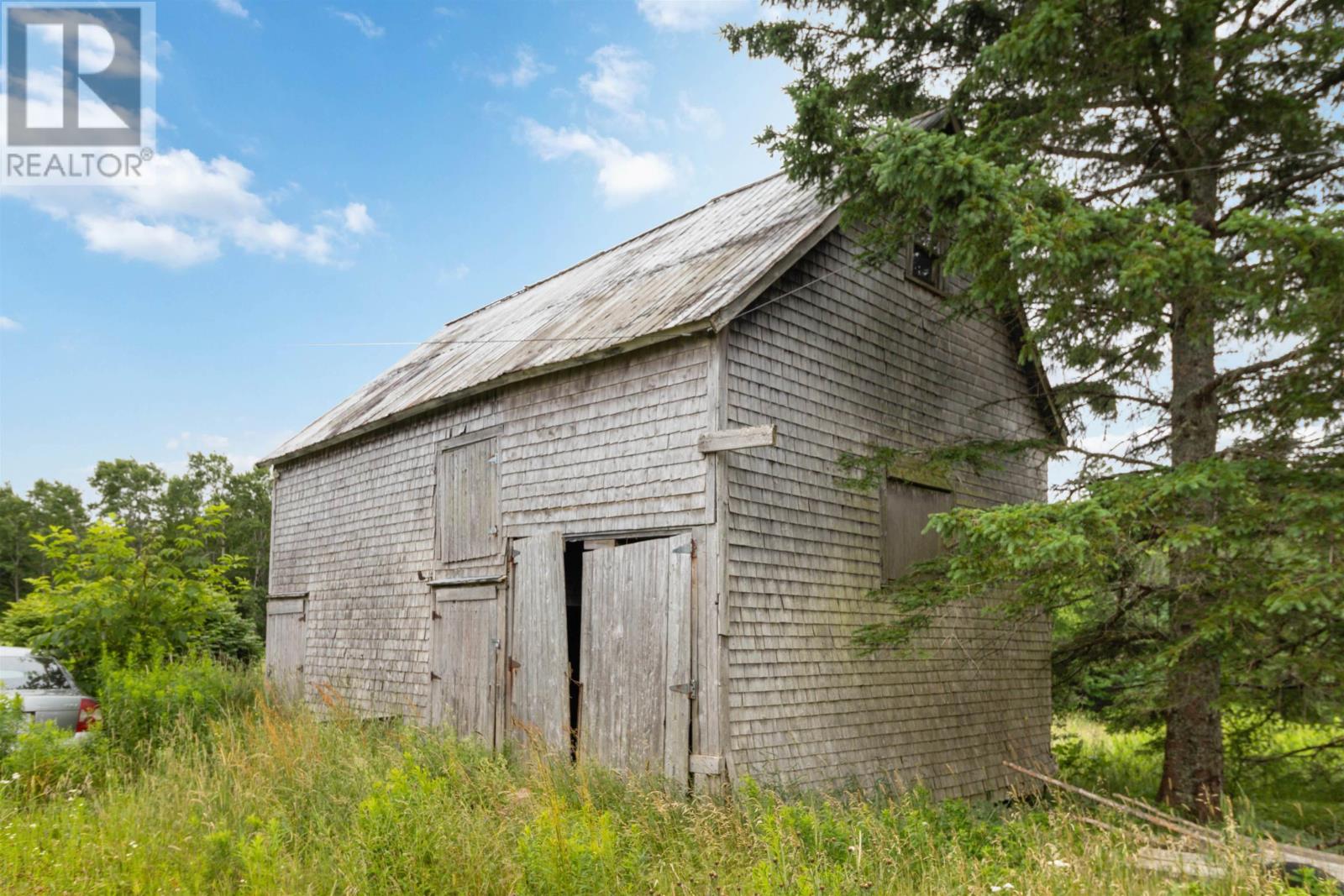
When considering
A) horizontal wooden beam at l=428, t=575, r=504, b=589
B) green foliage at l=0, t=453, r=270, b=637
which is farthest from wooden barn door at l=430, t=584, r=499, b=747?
green foliage at l=0, t=453, r=270, b=637

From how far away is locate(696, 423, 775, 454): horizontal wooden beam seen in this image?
7520 mm

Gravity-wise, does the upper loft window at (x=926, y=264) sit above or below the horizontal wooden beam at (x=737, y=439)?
above

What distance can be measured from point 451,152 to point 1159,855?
1836 centimetres

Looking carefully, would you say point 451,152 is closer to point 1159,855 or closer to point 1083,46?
point 1083,46

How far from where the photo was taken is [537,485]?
389 inches

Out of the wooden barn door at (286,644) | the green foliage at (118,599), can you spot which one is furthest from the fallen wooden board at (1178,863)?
the wooden barn door at (286,644)

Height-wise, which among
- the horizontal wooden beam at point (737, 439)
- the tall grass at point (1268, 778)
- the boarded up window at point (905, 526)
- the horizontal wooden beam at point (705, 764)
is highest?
the horizontal wooden beam at point (737, 439)

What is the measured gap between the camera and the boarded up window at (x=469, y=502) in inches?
416

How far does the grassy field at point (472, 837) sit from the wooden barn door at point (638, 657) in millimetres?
460

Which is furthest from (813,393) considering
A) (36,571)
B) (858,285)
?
(36,571)

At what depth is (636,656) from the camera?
8.52 m

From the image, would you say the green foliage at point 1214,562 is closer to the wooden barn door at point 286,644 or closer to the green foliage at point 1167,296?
the green foliage at point 1167,296

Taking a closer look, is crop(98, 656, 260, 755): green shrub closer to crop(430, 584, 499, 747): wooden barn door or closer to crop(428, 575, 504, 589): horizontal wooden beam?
crop(430, 584, 499, 747): wooden barn door

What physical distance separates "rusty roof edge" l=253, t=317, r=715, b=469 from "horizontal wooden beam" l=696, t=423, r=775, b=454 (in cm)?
92
